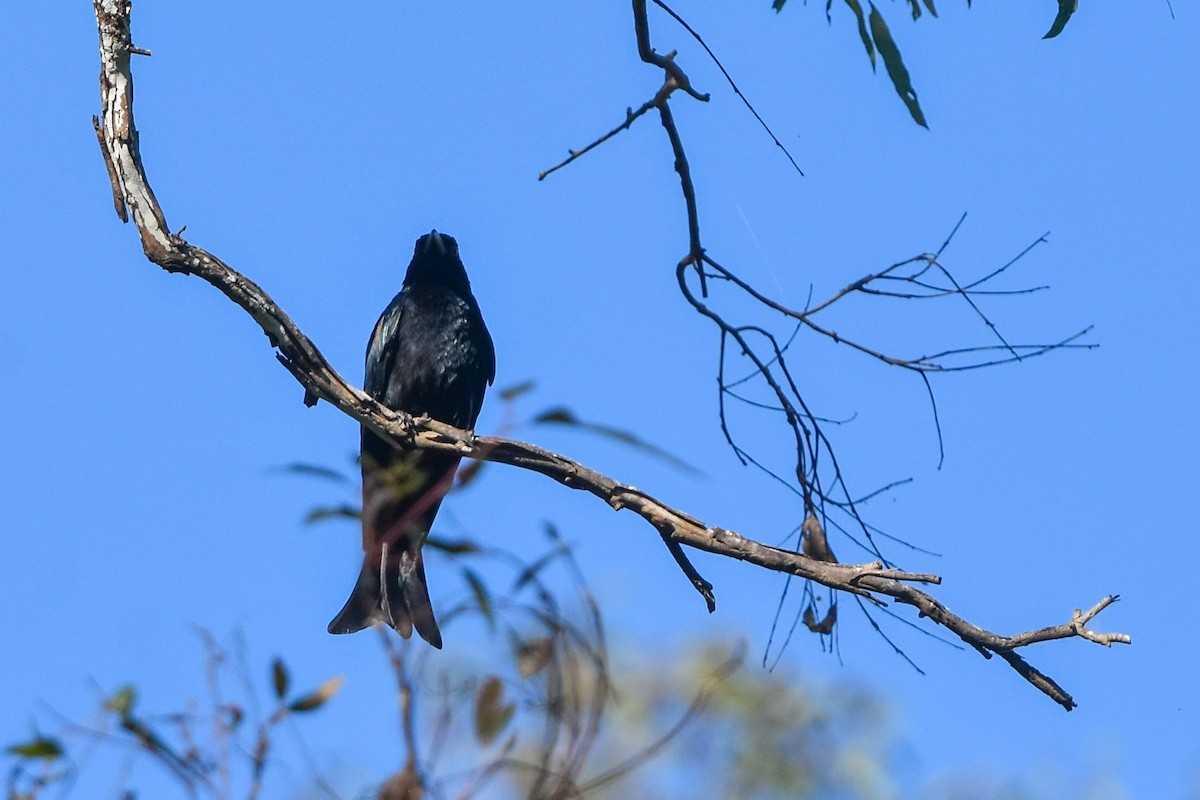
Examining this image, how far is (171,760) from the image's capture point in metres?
1.51

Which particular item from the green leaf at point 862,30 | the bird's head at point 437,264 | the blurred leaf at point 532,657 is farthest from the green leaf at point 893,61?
the bird's head at point 437,264

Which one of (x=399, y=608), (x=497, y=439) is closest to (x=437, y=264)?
(x=399, y=608)

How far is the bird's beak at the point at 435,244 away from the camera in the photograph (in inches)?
228

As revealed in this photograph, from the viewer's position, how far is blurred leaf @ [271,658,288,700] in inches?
62.0

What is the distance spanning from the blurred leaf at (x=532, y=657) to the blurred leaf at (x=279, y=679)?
267mm

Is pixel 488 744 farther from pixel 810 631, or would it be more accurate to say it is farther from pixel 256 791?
pixel 810 631

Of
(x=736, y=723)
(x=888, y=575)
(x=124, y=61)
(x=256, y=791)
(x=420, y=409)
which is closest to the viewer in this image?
(x=256, y=791)

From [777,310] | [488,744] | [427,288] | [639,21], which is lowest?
→ [488,744]

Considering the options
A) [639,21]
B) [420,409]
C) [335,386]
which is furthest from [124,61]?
[420,409]

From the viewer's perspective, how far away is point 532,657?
64.5 inches

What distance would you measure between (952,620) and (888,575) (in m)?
0.18

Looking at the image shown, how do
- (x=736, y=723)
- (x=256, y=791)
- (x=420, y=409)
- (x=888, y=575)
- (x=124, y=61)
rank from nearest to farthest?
(x=256, y=791) < (x=888, y=575) < (x=124, y=61) < (x=420, y=409) < (x=736, y=723)

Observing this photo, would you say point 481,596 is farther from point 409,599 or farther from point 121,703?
point 409,599

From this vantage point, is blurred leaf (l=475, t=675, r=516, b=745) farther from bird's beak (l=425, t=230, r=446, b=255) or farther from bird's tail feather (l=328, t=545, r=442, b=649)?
bird's beak (l=425, t=230, r=446, b=255)
